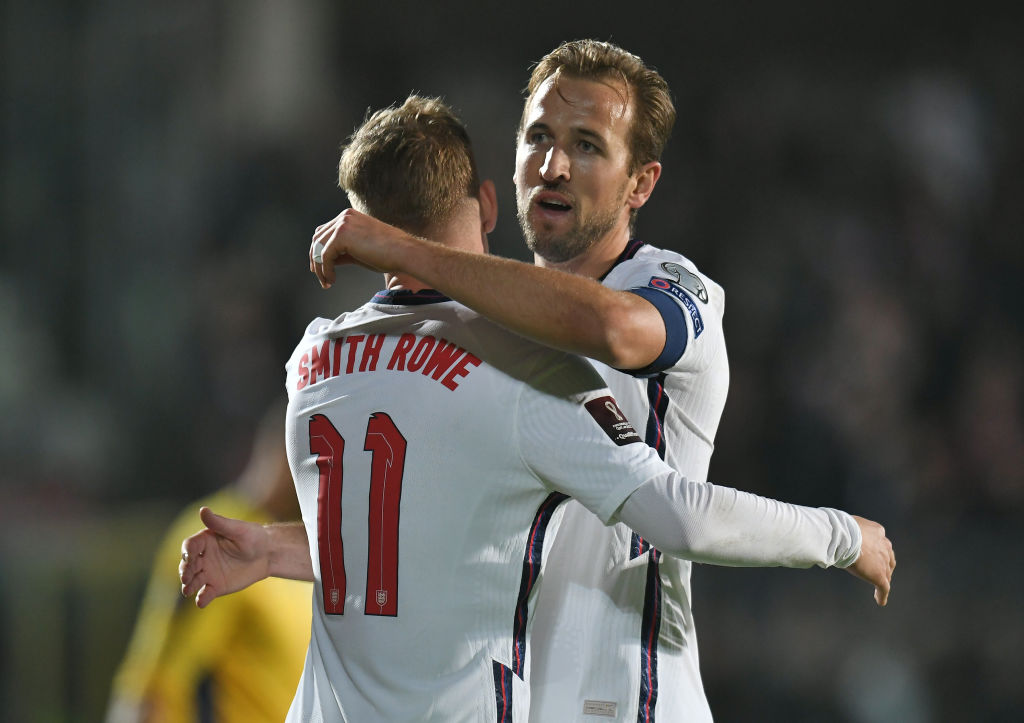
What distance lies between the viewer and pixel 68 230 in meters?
8.69

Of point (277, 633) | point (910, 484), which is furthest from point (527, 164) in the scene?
point (910, 484)

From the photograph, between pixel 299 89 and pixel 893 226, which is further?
pixel 299 89

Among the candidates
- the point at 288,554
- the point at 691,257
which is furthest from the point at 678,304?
the point at 691,257

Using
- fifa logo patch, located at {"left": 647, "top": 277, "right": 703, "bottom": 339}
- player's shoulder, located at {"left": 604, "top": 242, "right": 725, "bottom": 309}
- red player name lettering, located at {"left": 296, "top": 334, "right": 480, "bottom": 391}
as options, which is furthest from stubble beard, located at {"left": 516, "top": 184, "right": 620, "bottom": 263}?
red player name lettering, located at {"left": 296, "top": 334, "right": 480, "bottom": 391}

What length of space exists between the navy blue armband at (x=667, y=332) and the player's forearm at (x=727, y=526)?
0.34 meters

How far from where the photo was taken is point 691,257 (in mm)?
9016

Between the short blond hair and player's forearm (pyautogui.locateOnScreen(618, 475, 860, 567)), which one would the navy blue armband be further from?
the short blond hair

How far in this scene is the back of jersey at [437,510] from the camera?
238 cm

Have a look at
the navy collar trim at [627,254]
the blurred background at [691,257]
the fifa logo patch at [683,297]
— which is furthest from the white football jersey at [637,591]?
the blurred background at [691,257]

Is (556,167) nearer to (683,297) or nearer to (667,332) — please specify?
(683,297)

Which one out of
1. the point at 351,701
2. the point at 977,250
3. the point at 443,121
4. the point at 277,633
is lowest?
the point at 277,633

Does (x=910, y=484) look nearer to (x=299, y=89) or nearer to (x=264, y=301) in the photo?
(x=264, y=301)

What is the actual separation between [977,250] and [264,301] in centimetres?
477

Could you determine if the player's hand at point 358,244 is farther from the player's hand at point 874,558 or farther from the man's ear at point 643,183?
the player's hand at point 874,558
